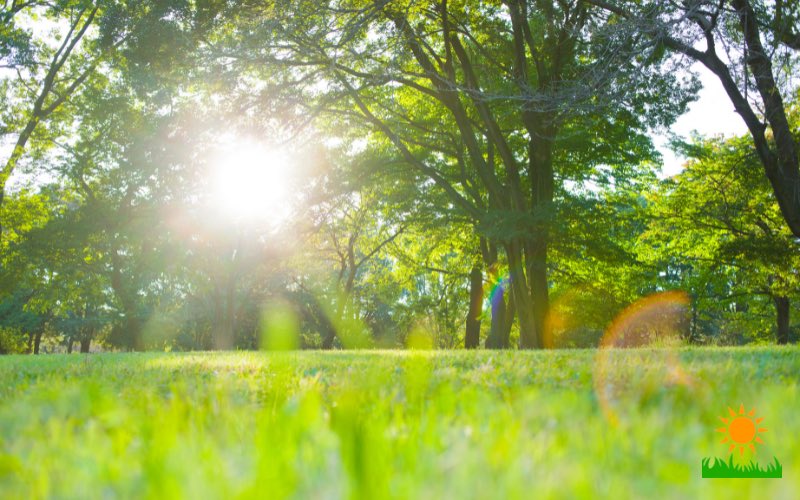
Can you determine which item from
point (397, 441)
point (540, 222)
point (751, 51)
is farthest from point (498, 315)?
point (397, 441)

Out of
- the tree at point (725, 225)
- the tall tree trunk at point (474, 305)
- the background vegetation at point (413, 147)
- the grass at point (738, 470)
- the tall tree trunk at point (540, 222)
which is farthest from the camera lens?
the tall tree trunk at point (474, 305)

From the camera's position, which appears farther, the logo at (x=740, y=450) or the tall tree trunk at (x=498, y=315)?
the tall tree trunk at (x=498, y=315)

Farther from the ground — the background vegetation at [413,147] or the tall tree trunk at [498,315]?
the background vegetation at [413,147]

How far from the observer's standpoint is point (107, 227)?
18.8m

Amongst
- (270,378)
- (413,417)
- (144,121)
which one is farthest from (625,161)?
(413,417)

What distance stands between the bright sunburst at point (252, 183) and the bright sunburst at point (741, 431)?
47.3 feet

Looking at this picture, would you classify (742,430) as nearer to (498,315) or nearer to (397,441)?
(397,441)

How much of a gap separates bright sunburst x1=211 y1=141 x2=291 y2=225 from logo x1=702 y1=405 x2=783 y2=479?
47.3 feet

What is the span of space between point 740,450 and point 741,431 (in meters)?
0.24

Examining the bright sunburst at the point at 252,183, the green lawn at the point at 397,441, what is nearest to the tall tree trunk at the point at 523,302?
the bright sunburst at the point at 252,183

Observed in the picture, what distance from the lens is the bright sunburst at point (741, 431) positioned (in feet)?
7.13

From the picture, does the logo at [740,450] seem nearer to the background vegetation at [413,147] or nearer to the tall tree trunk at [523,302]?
the background vegetation at [413,147]

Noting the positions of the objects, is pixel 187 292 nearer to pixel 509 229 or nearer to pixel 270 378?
pixel 509 229

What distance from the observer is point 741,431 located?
229 cm
